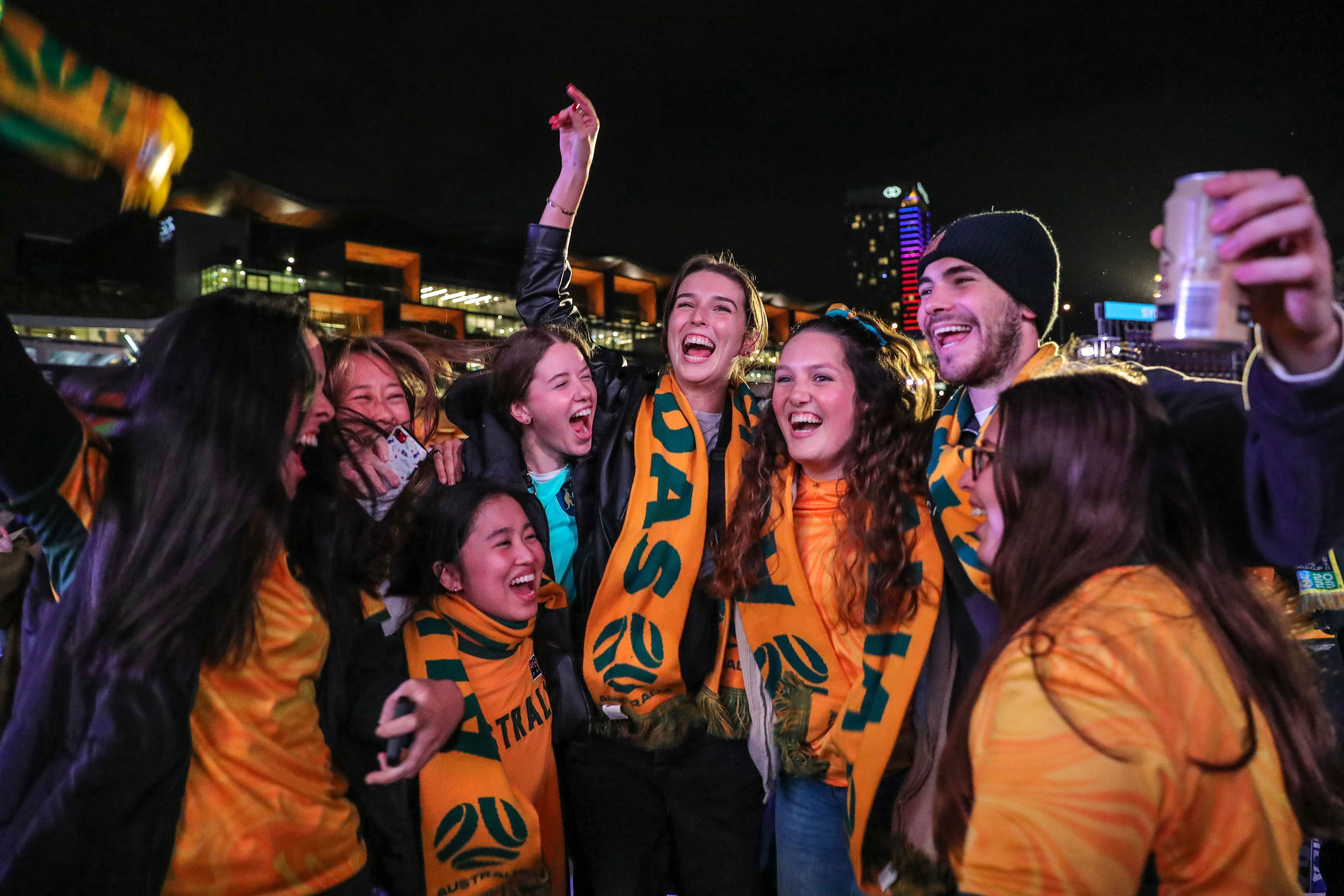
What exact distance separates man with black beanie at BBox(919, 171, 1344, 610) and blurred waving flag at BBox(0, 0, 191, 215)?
1.72m

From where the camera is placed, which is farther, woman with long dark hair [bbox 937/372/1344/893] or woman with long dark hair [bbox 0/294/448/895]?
woman with long dark hair [bbox 0/294/448/895]

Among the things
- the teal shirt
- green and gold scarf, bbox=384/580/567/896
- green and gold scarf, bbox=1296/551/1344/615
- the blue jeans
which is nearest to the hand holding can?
the blue jeans

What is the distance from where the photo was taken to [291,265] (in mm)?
33781

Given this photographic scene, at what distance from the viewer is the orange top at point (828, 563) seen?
2.39 meters

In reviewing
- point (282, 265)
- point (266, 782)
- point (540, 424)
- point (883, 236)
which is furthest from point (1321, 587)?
point (883, 236)

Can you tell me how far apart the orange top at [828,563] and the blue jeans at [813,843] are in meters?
0.07

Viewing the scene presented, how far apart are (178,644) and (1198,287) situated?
6.00 ft

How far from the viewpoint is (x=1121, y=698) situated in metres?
1.02

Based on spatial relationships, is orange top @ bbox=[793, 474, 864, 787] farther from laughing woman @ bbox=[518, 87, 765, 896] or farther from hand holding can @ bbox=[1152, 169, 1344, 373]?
hand holding can @ bbox=[1152, 169, 1344, 373]

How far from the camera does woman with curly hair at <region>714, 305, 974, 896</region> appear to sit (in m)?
2.21

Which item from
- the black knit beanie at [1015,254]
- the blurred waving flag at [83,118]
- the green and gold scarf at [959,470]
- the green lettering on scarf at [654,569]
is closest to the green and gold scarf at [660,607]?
the green lettering on scarf at [654,569]

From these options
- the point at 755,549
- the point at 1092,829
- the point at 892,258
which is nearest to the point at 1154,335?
the point at 1092,829

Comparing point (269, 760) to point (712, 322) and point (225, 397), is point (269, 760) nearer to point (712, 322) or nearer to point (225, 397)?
point (225, 397)

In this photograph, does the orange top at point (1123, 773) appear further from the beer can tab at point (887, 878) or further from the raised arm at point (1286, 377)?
the beer can tab at point (887, 878)
